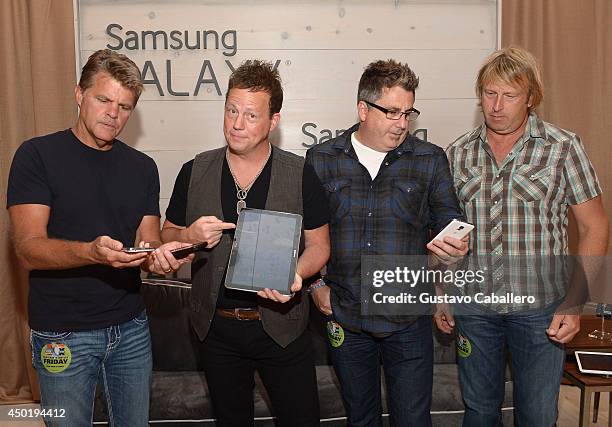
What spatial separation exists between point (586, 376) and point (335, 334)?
1273mm

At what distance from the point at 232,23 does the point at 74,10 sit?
0.92 m

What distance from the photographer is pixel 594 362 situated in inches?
118

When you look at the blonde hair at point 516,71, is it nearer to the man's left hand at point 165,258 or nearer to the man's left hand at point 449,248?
the man's left hand at point 449,248

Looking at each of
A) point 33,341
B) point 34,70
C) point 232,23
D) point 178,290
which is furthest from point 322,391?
point 34,70

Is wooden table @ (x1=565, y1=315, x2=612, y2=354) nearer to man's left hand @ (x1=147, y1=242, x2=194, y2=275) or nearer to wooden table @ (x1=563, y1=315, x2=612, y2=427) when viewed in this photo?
wooden table @ (x1=563, y1=315, x2=612, y2=427)

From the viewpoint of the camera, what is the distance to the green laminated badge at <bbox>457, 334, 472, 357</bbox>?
2.54 meters

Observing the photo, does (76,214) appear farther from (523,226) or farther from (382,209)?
(523,226)

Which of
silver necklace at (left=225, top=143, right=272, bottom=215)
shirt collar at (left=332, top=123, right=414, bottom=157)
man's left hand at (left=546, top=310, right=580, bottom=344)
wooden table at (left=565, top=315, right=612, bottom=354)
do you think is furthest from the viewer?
wooden table at (left=565, top=315, right=612, bottom=354)

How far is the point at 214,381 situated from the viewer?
2.26 m

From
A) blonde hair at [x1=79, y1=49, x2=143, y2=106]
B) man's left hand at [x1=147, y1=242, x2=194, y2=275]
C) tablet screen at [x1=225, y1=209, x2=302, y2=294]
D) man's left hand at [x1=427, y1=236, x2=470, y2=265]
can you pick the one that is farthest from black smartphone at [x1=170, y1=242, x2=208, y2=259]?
man's left hand at [x1=427, y1=236, x2=470, y2=265]

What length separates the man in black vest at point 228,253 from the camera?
2201 mm

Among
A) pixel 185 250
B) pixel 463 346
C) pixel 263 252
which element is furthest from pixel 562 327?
pixel 185 250

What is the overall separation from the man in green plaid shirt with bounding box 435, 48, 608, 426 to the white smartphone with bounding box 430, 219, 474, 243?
8.8 inches

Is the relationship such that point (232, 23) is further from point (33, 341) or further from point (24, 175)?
point (33, 341)
